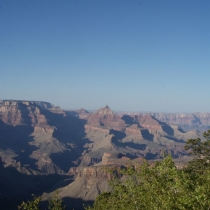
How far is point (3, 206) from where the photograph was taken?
394 ft

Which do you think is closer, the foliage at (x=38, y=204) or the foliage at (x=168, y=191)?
the foliage at (x=168, y=191)

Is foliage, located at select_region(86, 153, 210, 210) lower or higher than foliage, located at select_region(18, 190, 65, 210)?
higher

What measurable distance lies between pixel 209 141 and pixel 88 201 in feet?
290

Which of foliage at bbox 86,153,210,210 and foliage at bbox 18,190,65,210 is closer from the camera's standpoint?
foliage at bbox 86,153,210,210

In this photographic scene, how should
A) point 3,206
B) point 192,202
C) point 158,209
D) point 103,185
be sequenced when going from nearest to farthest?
point 192,202 → point 158,209 → point 3,206 → point 103,185

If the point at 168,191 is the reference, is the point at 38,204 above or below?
below

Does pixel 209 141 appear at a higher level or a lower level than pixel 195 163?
higher

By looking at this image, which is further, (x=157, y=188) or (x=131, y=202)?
(x=131, y=202)

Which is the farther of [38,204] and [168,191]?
[38,204]

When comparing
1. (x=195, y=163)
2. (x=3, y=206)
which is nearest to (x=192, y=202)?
(x=195, y=163)

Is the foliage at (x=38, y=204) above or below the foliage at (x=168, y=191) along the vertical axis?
below

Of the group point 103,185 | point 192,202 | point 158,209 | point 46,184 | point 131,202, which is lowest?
point 46,184

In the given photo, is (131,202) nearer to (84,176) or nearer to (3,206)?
(3,206)

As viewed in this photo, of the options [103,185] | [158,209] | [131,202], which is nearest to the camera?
[158,209]
